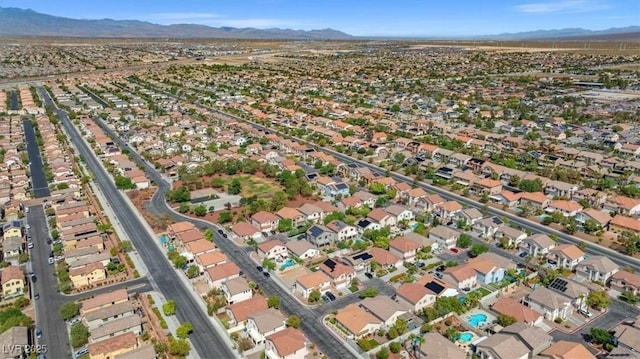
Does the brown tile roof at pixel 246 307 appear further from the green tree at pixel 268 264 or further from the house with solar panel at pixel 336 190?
the house with solar panel at pixel 336 190

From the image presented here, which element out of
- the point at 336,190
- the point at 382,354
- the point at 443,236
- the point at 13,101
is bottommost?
the point at 382,354

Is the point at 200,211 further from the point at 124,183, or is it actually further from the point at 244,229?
the point at 124,183

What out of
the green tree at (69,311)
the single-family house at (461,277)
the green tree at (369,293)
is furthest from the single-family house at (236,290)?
the single-family house at (461,277)

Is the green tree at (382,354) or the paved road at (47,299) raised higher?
the green tree at (382,354)

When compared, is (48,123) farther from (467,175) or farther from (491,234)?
(491,234)

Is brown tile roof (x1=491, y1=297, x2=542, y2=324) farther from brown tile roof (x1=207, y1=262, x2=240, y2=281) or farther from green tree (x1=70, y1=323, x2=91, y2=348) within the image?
green tree (x1=70, y1=323, x2=91, y2=348)

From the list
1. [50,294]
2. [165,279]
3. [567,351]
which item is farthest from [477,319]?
[50,294]
